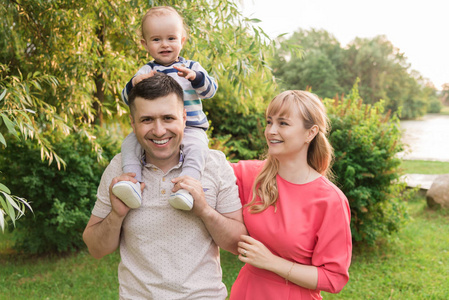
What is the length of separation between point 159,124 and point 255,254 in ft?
2.60

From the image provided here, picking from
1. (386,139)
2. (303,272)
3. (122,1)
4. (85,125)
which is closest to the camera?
(303,272)

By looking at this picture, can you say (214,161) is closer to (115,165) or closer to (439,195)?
(115,165)

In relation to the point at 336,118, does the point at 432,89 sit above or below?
below

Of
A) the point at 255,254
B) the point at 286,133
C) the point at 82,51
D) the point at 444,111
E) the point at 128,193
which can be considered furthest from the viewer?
the point at 444,111

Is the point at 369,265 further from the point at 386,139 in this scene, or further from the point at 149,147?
the point at 149,147

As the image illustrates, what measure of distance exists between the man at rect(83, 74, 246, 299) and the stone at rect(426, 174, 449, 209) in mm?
6902

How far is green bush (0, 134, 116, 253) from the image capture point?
17.0 ft

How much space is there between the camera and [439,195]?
7695mm

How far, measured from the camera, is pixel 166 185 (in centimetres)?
206

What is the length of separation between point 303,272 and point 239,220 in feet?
1.37

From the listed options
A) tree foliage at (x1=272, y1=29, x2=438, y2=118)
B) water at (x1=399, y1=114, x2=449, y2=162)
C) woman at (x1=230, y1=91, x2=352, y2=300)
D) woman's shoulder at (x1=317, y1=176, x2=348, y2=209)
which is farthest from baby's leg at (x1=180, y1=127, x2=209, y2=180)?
tree foliage at (x1=272, y1=29, x2=438, y2=118)

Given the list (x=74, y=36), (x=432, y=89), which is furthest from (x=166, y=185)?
(x=432, y=89)

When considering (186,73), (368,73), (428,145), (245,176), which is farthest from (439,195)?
(368,73)

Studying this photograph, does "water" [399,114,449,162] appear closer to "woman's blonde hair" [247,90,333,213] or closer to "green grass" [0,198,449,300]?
"green grass" [0,198,449,300]
